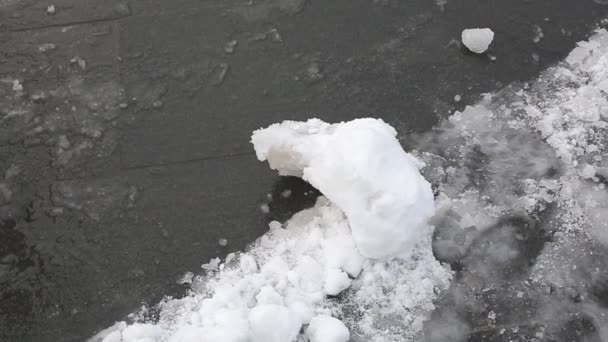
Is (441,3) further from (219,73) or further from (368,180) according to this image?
(368,180)

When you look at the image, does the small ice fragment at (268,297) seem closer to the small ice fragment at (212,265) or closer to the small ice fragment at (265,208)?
the small ice fragment at (212,265)

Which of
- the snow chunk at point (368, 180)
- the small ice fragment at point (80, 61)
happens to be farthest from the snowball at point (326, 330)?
the small ice fragment at point (80, 61)

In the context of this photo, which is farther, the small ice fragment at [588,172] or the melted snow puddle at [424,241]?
the small ice fragment at [588,172]

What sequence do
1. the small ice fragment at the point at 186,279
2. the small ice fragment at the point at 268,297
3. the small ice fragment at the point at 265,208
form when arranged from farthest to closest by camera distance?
the small ice fragment at the point at 265,208
the small ice fragment at the point at 186,279
the small ice fragment at the point at 268,297

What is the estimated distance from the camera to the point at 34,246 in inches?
117

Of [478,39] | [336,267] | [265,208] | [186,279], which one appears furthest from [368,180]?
[478,39]

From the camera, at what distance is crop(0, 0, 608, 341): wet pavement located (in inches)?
114

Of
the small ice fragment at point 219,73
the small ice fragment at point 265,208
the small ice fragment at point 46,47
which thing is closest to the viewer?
the small ice fragment at point 265,208

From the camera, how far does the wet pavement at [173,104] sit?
2902 mm

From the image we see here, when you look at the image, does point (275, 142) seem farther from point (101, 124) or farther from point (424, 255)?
point (101, 124)

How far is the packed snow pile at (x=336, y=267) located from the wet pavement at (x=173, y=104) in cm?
17

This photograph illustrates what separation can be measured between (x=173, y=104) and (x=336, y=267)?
1305mm

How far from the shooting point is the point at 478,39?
3506mm

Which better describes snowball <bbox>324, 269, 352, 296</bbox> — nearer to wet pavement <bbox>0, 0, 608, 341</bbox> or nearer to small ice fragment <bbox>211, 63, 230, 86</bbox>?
wet pavement <bbox>0, 0, 608, 341</bbox>
